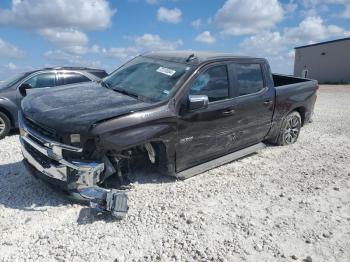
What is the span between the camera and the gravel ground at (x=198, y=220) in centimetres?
370

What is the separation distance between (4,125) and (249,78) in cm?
551

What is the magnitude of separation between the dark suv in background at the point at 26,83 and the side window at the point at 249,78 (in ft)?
13.1

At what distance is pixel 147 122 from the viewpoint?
457cm

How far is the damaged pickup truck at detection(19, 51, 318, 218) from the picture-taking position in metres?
4.21


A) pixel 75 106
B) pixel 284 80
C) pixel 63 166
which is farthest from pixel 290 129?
pixel 63 166

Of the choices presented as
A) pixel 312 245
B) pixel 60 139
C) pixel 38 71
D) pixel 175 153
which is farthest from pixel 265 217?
pixel 38 71

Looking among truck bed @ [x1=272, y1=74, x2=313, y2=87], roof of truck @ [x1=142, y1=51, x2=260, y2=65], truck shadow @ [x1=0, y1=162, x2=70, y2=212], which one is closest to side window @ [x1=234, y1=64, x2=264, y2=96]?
roof of truck @ [x1=142, y1=51, x2=260, y2=65]

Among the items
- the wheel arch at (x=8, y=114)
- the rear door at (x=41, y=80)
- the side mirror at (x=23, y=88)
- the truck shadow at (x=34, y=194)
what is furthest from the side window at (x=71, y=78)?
the truck shadow at (x=34, y=194)

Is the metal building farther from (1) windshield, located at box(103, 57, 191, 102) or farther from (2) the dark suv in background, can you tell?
(1) windshield, located at box(103, 57, 191, 102)

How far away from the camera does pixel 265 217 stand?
4.49 m

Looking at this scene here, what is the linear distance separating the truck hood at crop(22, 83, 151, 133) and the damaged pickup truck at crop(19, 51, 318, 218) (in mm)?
13

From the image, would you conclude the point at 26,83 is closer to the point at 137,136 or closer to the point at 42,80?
the point at 42,80

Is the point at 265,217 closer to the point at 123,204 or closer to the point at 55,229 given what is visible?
the point at 123,204

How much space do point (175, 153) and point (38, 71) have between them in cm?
534
